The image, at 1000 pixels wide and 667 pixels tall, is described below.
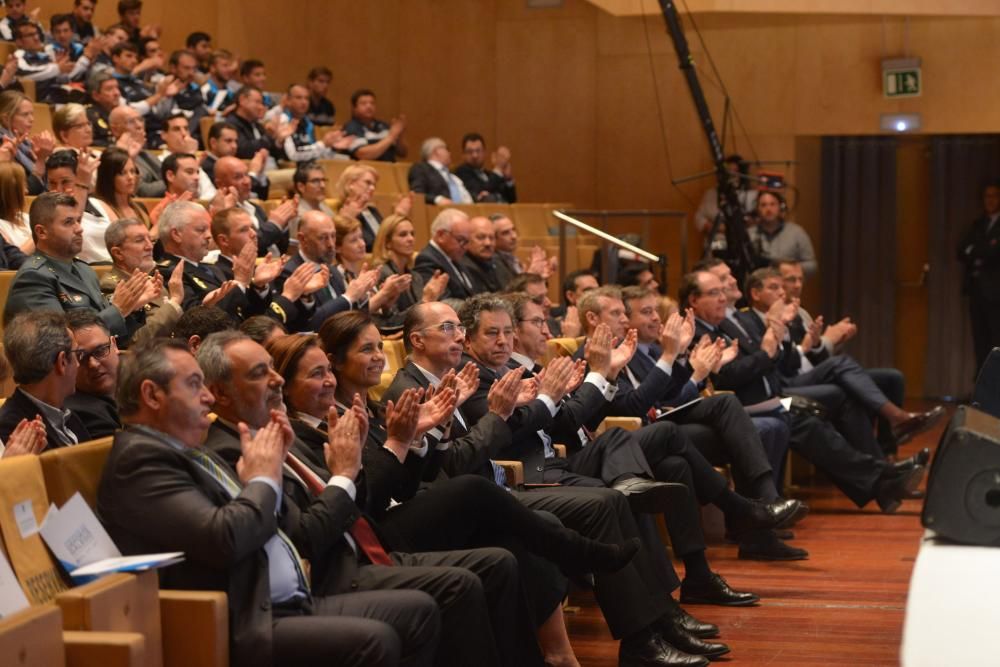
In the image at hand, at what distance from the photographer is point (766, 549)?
4.89m

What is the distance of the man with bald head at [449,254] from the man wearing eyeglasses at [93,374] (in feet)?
9.36

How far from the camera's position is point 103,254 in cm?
475

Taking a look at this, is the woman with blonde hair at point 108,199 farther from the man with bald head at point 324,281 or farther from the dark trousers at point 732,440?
the dark trousers at point 732,440

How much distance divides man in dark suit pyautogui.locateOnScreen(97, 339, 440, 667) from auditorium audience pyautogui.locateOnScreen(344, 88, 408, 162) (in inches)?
244

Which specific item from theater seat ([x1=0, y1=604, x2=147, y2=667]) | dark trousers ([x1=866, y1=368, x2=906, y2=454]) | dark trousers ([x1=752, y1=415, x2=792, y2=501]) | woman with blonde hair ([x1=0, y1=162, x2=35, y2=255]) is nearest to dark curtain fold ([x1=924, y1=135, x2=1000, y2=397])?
dark trousers ([x1=866, y1=368, x2=906, y2=454])

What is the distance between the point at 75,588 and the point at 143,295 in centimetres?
172

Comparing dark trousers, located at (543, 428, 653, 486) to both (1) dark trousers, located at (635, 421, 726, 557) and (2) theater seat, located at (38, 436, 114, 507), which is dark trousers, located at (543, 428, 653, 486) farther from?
(2) theater seat, located at (38, 436, 114, 507)

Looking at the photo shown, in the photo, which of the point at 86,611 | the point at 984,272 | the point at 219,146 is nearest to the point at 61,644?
the point at 86,611

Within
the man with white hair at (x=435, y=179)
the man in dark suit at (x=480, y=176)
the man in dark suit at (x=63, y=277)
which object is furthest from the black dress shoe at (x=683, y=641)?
the man in dark suit at (x=480, y=176)

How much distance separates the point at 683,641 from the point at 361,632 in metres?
1.35

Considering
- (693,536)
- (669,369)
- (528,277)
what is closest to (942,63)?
(528,277)

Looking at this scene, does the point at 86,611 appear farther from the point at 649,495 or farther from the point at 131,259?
the point at 131,259

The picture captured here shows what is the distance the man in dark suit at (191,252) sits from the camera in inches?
175

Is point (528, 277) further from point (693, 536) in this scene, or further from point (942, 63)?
point (942, 63)
